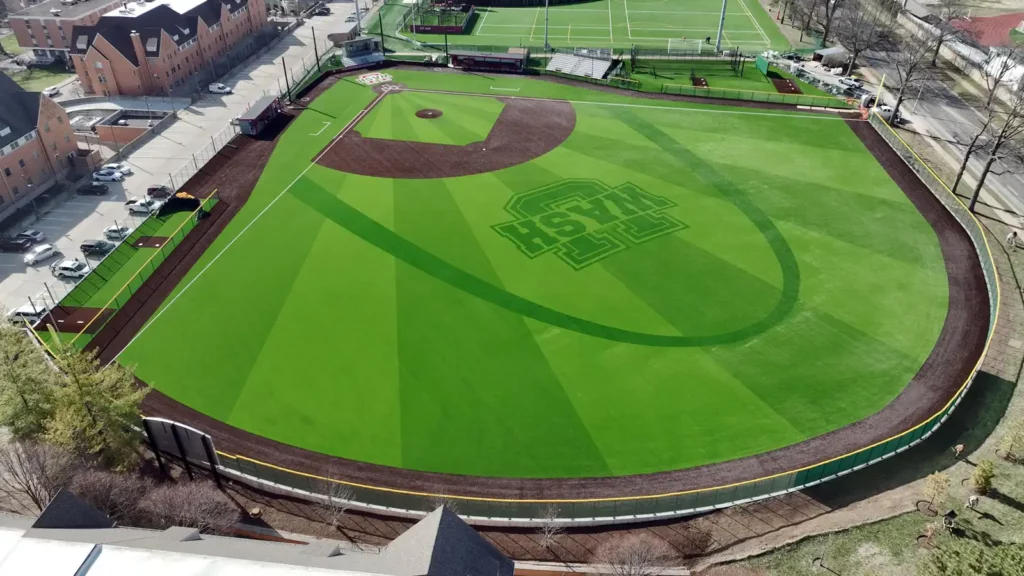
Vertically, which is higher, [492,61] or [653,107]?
[492,61]

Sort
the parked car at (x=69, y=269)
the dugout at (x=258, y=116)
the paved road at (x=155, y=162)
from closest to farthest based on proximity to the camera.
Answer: the parked car at (x=69, y=269) → the paved road at (x=155, y=162) → the dugout at (x=258, y=116)

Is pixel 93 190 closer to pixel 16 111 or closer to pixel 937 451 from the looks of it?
pixel 16 111

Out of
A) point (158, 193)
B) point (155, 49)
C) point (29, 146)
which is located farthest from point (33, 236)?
point (155, 49)

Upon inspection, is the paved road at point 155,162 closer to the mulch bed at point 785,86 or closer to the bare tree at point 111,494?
the bare tree at point 111,494

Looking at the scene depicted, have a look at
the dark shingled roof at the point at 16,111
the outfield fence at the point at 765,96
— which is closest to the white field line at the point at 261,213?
the dark shingled roof at the point at 16,111

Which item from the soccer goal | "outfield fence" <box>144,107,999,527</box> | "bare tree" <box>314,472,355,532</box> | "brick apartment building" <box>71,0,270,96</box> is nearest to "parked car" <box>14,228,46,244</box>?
"outfield fence" <box>144,107,999,527</box>

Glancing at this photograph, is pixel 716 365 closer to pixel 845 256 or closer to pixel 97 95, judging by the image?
pixel 845 256
